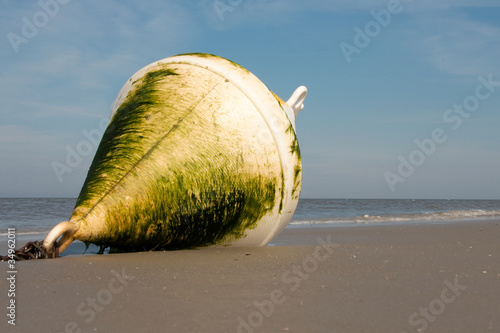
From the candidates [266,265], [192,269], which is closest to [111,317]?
[192,269]

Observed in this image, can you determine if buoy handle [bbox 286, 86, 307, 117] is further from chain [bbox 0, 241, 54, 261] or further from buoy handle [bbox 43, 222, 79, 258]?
chain [bbox 0, 241, 54, 261]

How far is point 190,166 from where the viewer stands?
3.79 meters

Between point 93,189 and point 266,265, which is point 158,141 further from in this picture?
point 266,265

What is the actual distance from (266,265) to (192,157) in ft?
3.41

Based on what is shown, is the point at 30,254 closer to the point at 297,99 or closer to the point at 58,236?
the point at 58,236

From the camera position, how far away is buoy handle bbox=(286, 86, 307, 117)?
16.1 ft

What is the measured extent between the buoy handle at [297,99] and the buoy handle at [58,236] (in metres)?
2.45

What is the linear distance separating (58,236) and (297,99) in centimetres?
266

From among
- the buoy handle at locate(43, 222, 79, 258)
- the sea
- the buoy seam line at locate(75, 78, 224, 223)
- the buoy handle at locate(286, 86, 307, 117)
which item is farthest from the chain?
the buoy handle at locate(286, 86, 307, 117)

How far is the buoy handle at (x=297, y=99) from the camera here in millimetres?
4906

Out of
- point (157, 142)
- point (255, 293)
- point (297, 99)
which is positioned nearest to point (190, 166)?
point (157, 142)

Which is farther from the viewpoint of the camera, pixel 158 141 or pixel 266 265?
pixel 158 141

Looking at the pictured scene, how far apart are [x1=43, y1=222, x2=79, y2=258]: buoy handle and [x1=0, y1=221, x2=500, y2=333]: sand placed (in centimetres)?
13

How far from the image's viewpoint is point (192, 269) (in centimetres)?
319
